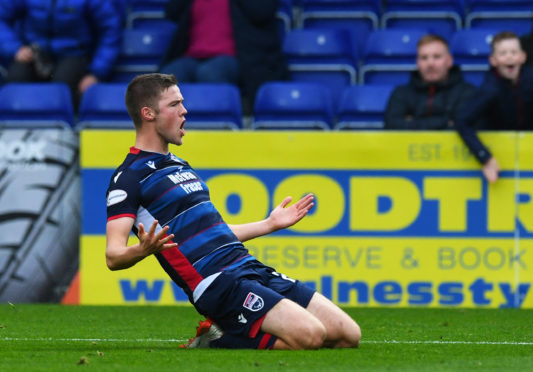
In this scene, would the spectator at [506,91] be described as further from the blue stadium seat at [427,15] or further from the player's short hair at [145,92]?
the player's short hair at [145,92]

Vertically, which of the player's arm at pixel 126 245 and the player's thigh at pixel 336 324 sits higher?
the player's arm at pixel 126 245

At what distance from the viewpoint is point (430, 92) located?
9453mm

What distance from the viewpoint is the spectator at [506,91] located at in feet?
29.8

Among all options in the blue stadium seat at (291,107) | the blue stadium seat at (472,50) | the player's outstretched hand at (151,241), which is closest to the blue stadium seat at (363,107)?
the blue stadium seat at (291,107)

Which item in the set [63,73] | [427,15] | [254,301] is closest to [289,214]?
[254,301]

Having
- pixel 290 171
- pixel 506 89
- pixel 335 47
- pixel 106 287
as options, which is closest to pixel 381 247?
pixel 290 171

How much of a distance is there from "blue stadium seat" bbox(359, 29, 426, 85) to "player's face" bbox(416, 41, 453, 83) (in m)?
1.73

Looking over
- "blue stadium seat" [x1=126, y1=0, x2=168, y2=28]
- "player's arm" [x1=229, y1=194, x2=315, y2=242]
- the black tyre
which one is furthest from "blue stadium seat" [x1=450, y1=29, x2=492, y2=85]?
"player's arm" [x1=229, y1=194, x2=315, y2=242]

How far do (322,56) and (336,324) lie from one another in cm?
598

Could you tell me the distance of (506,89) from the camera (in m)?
9.16

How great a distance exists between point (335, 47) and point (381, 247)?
309 cm

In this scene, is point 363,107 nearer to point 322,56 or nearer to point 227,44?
point 322,56

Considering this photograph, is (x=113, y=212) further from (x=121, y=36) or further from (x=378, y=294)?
(x=121, y=36)

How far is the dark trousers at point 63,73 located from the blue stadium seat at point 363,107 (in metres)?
2.51
